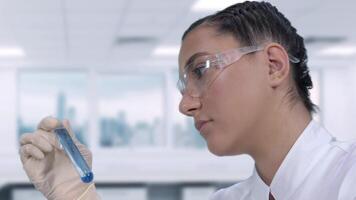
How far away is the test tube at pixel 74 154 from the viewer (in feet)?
3.28

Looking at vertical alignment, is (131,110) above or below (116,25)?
below

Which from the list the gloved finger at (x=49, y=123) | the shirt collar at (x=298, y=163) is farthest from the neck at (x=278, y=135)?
the gloved finger at (x=49, y=123)

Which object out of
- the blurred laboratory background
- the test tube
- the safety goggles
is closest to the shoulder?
the safety goggles

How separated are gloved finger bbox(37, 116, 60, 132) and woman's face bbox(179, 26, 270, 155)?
1.03ft

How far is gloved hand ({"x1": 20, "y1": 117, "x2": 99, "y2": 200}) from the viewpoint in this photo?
1136 millimetres

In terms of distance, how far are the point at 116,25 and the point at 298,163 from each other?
14.9 feet

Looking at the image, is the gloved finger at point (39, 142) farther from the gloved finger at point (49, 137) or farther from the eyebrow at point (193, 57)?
the eyebrow at point (193, 57)

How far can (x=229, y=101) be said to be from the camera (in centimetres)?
98

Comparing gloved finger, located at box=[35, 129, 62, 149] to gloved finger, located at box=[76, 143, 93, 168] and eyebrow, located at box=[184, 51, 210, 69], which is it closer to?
gloved finger, located at box=[76, 143, 93, 168]

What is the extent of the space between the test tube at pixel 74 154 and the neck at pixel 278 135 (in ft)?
1.14

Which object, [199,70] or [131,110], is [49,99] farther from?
[199,70]

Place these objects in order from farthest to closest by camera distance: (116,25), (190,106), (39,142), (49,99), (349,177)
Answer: (49,99) < (116,25) < (39,142) < (190,106) < (349,177)

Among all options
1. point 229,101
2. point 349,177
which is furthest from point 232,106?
point 349,177

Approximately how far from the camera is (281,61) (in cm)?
100
